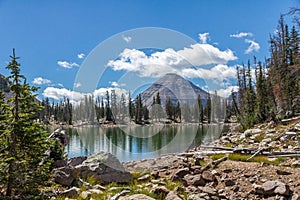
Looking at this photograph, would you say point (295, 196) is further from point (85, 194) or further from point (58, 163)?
point (58, 163)

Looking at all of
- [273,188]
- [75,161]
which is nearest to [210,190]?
[273,188]

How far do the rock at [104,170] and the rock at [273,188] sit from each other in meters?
4.58

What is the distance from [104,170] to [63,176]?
1603 millimetres

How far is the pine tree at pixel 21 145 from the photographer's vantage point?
23.5ft

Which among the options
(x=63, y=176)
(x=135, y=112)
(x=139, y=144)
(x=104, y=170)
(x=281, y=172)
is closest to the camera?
(x=281, y=172)

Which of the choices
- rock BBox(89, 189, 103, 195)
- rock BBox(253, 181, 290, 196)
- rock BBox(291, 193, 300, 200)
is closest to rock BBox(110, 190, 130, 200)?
rock BBox(89, 189, 103, 195)

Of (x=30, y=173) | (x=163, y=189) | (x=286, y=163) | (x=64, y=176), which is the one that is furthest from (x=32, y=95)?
(x=286, y=163)

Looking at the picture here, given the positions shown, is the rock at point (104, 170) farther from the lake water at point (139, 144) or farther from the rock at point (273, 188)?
the lake water at point (139, 144)

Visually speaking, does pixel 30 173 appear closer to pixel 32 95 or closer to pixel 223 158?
pixel 32 95

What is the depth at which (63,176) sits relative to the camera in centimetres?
882

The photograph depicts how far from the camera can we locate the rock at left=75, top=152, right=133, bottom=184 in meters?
9.61

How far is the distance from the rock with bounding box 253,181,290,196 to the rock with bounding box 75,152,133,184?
4.58 m

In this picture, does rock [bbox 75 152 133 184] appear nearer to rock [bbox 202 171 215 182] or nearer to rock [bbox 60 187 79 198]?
rock [bbox 60 187 79 198]

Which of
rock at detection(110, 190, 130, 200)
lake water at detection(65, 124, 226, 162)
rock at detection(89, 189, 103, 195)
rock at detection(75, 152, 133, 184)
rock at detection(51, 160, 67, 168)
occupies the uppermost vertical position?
rock at detection(51, 160, 67, 168)
